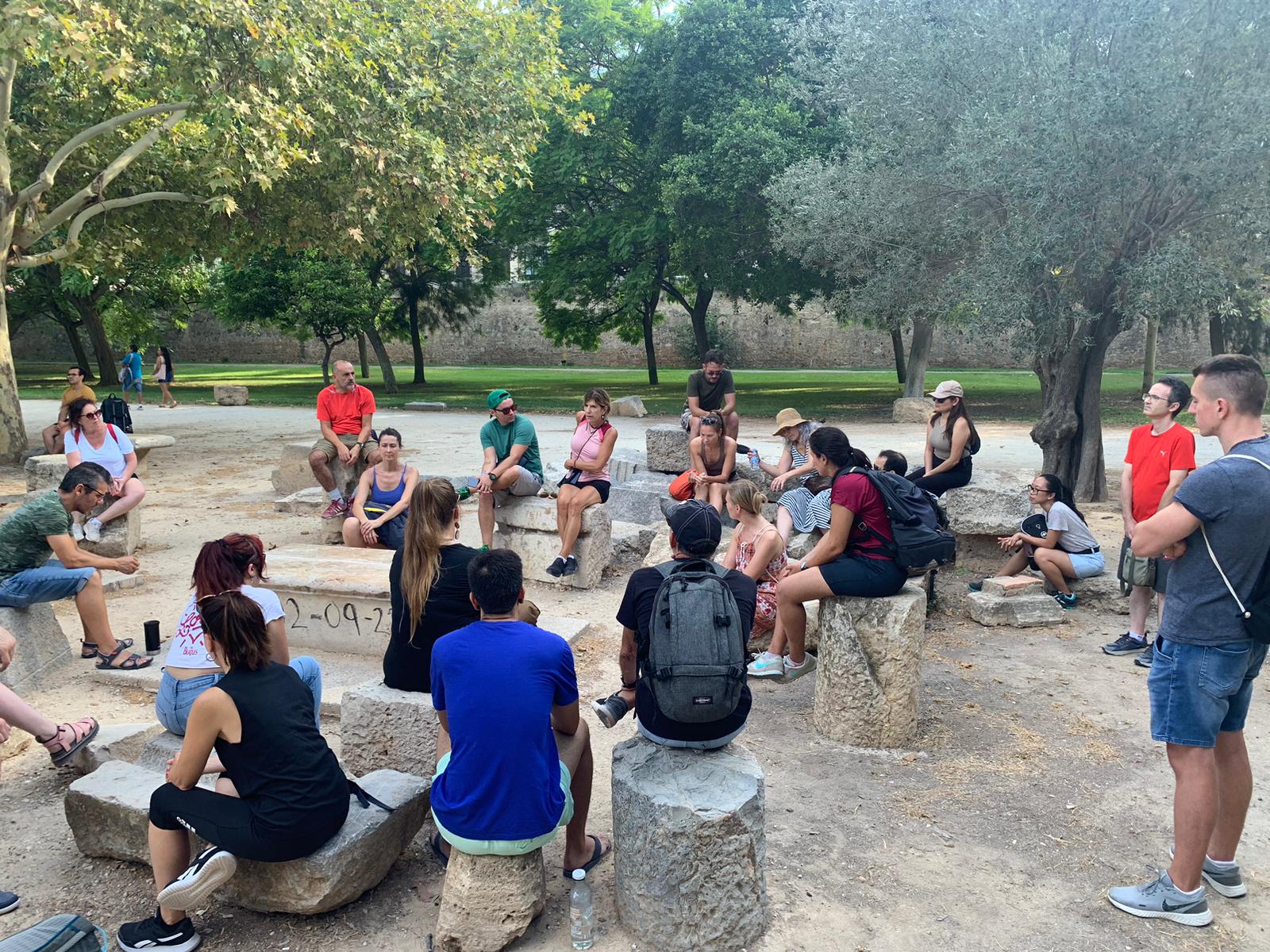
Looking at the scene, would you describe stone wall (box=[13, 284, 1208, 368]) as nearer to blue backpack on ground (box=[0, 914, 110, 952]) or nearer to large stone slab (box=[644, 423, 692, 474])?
large stone slab (box=[644, 423, 692, 474])

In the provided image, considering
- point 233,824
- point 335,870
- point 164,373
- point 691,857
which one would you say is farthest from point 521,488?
point 164,373

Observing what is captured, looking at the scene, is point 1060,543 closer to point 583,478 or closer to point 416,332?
point 583,478

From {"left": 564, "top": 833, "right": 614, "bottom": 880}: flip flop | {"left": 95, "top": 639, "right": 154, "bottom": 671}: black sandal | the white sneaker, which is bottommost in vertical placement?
{"left": 564, "top": 833, "right": 614, "bottom": 880}: flip flop

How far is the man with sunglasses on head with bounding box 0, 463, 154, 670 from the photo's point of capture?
5.52m

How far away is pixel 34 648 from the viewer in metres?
5.78

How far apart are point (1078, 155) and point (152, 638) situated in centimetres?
870

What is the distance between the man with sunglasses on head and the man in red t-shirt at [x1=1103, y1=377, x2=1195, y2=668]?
6.11 m

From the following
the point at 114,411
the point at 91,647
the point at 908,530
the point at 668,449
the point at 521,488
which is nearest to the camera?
the point at 908,530

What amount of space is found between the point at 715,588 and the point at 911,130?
9285 mm

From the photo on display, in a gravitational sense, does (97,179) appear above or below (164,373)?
above

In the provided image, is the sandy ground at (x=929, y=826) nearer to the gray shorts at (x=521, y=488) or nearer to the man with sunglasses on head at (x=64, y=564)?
the man with sunglasses on head at (x=64, y=564)

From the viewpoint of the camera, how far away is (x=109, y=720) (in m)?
5.33

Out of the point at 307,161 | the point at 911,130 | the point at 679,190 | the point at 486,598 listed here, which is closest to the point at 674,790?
the point at 486,598

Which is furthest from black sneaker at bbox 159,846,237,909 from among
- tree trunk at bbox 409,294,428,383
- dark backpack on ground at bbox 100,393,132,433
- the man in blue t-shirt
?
tree trunk at bbox 409,294,428,383
